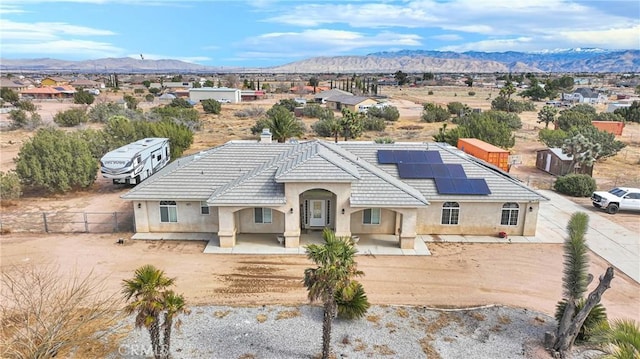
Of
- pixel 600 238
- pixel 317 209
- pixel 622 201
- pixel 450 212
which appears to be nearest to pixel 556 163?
pixel 622 201

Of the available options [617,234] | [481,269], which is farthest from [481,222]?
[617,234]

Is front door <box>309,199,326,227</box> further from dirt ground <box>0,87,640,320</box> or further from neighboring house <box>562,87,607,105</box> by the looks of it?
neighboring house <box>562,87,607,105</box>

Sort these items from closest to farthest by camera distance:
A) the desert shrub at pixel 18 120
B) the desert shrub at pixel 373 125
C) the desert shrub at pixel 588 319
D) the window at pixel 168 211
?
the desert shrub at pixel 588 319 < the window at pixel 168 211 < the desert shrub at pixel 18 120 < the desert shrub at pixel 373 125

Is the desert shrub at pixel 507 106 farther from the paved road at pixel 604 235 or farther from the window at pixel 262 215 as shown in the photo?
the window at pixel 262 215

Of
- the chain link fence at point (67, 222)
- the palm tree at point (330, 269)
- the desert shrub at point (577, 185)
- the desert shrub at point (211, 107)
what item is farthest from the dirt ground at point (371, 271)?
the desert shrub at point (211, 107)

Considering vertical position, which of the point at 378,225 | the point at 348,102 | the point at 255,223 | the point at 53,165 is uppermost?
the point at 348,102

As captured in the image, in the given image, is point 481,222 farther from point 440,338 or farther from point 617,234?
point 440,338

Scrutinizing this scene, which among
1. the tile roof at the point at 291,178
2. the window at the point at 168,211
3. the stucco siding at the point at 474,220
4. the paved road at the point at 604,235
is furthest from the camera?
the stucco siding at the point at 474,220

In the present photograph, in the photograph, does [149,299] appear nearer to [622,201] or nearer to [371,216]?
[371,216]
